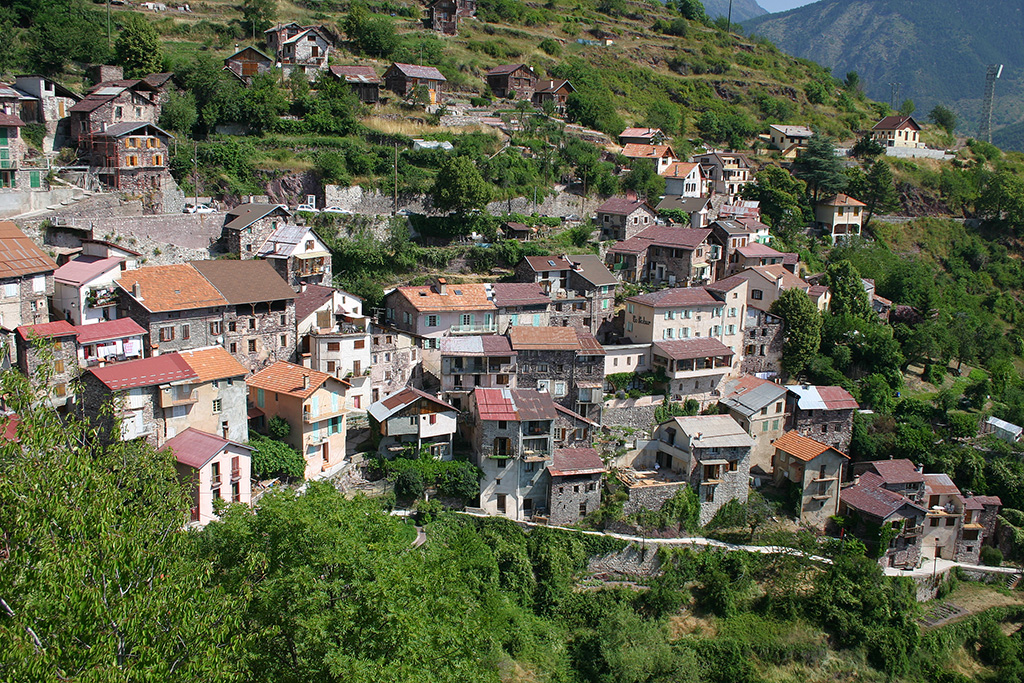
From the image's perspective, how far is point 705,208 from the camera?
49.8 metres

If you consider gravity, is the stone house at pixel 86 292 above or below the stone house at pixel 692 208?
below

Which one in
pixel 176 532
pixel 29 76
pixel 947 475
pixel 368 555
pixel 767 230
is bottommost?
pixel 947 475

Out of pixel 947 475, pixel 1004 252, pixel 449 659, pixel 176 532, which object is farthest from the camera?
pixel 1004 252

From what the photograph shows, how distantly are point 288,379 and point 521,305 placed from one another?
37.8 ft

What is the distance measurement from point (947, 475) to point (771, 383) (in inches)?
342

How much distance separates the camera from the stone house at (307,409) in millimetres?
30453

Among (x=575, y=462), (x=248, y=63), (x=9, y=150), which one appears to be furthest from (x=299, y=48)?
(x=575, y=462)

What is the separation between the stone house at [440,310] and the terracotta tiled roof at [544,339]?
1.63m

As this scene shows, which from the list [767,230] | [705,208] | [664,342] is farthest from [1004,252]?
[664,342]

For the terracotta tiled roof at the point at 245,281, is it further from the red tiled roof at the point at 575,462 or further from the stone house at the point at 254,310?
the red tiled roof at the point at 575,462

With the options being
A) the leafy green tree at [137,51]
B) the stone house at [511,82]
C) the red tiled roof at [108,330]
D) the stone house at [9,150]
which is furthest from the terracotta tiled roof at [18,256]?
the stone house at [511,82]

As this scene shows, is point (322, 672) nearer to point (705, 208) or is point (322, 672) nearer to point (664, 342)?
point (664, 342)

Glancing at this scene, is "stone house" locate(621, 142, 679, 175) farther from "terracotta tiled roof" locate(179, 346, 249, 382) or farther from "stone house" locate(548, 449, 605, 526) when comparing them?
"terracotta tiled roof" locate(179, 346, 249, 382)

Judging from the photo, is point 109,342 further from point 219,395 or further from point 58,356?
point 219,395
